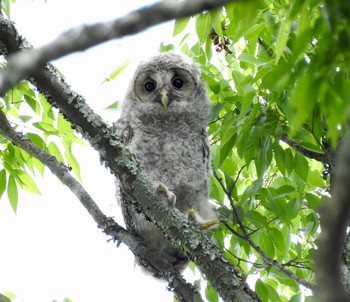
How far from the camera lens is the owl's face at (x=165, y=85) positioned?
14.7 feet

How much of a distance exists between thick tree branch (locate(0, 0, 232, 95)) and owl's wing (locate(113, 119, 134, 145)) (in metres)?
3.10

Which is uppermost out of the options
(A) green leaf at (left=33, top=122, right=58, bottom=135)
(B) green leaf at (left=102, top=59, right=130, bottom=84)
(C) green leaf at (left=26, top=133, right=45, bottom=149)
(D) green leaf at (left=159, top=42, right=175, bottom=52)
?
(D) green leaf at (left=159, top=42, right=175, bottom=52)

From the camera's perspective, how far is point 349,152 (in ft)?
2.69

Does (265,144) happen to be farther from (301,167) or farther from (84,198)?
(84,198)

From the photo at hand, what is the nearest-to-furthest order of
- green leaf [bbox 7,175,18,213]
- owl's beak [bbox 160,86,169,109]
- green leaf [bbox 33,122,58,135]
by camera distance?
green leaf [bbox 33,122,58,135], green leaf [bbox 7,175,18,213], owl's beak [bbox 160,86,169,109]

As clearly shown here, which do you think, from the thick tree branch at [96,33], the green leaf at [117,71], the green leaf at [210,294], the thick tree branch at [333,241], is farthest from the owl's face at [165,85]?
the thick tree branch at [333,241]

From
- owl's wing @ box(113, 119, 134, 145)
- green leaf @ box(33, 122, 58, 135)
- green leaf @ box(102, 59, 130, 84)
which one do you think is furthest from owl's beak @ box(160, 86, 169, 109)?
green leaf @ box(33, 122, 58, 135)

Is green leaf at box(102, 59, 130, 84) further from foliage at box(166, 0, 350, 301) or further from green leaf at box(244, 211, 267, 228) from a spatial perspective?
green leaf at box(244, 211, 267, 228)

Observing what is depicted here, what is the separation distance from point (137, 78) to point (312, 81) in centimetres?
341

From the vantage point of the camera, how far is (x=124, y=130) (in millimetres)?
4191

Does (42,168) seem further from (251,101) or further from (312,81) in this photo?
(312,81)

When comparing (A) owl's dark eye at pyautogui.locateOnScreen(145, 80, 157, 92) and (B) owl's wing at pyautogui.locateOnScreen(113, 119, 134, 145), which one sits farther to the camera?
(A) owl's dark eye at pyautogui.locateOnScreen(145, 80, 157, 92)


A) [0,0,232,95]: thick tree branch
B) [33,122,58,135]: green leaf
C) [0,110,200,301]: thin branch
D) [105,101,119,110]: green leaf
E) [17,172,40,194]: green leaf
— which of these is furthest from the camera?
[105,101,119,110]: green leaf

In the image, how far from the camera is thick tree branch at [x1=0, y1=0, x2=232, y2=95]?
0.95 metres
